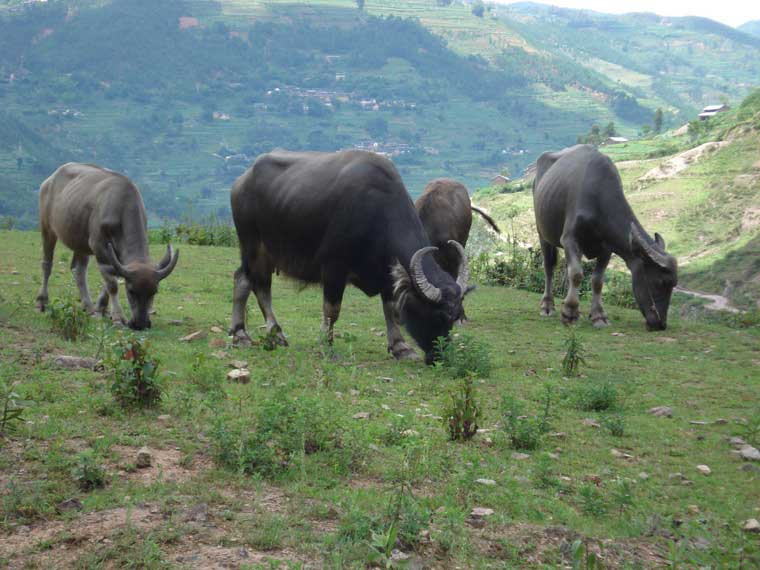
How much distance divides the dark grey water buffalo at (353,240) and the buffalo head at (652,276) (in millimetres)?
3421

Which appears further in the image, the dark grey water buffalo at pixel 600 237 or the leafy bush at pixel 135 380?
the dark grey water buffalo at pixel 600 237

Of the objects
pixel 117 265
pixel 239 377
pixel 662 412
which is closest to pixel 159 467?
pixel 239 377

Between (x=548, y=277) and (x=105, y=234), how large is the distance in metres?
7.23

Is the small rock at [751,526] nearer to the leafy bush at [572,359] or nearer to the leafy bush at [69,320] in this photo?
the leafy bush at [572,359]

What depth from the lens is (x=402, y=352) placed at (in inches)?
345

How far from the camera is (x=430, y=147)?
13888cm

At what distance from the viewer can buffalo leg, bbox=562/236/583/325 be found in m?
11.6

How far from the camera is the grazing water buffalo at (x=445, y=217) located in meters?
11.5

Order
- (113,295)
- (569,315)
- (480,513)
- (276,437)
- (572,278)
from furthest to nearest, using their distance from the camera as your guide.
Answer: (569,315) → (572,278) → (113,295) → (276,437) → (480,513)

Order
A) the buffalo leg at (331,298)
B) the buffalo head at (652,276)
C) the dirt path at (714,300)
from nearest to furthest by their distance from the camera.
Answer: the buffalo leg at (331,298) → the buffalo head at (652,276) → the dirt path at (714,300)

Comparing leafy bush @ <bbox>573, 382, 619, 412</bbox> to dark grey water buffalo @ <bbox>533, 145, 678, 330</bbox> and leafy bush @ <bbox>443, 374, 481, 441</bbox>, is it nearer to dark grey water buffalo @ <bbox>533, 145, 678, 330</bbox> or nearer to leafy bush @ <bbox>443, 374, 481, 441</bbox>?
leafy bush @ <bbox>443, 374, 481, 441</bbox>

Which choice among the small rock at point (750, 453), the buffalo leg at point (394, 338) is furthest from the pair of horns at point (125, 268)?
the small rock at point (750, 453)

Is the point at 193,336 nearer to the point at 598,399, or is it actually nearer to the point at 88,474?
the point at 598,399

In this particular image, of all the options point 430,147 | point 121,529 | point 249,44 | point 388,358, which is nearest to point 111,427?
point 121,529
